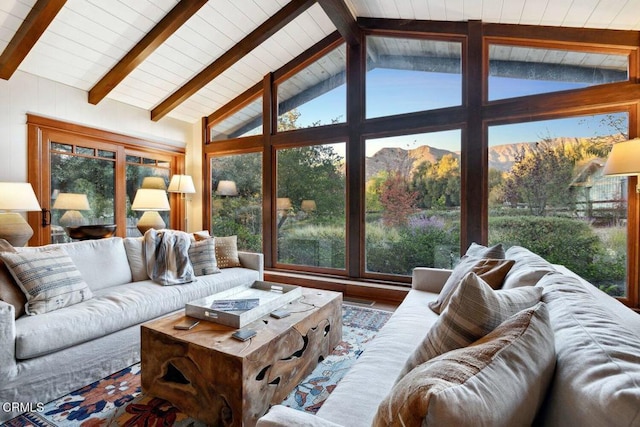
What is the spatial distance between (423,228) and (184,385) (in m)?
2.87

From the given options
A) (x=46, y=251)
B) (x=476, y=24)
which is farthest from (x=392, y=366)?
(x=476, y=24)

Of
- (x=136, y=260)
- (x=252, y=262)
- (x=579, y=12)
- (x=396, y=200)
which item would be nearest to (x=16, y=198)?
(x=136, y=260)

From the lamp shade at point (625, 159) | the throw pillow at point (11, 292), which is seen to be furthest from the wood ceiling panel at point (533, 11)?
the throw pillow at point (11, 292)

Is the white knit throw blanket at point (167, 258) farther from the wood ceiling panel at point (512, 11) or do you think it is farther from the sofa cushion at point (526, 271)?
the wood ceiling panel at point (512, 11)

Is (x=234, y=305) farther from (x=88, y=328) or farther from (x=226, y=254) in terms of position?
(x=226, y=254)

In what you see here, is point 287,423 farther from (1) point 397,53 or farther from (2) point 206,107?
(2) point 206,107

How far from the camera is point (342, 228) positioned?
4.04m

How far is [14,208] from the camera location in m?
2.77

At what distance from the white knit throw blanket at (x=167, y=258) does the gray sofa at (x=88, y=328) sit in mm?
93

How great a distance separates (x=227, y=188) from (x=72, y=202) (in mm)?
1952

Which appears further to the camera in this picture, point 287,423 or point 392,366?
point 392,366

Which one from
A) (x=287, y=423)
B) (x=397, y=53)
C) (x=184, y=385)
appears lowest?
(x=184, y=385)

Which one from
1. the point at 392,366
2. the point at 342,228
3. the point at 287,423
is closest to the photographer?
the point at 287,423
